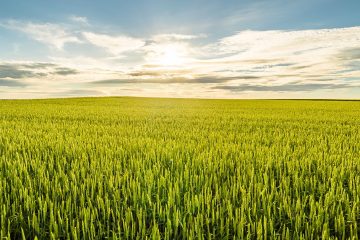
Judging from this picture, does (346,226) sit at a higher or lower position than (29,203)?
lower

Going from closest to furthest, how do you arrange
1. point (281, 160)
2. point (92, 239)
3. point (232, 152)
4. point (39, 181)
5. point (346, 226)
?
point (92, 239), point (346, 226), point (39, 181), point (281, 160), point (232, 152)

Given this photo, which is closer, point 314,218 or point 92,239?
point 92,239

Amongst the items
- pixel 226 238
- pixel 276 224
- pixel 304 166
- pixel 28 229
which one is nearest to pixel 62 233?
pixel 28 229

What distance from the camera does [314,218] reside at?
Answer: 252 centimetres

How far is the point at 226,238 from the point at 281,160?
2.63 metres

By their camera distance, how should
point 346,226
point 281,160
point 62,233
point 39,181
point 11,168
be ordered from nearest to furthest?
point 62,233, point 346,226, point 39,181, point 11,168, point 281,160

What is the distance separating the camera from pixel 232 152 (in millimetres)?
5371

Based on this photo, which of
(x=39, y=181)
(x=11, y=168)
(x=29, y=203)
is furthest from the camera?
(x=11, y=168)

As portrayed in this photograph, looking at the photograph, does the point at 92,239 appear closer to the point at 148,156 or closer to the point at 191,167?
the point at 191,167

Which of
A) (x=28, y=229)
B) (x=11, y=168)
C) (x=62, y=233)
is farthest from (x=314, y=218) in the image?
(x=11, y=168)

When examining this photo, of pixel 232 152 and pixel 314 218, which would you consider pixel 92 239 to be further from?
pixel 232 152

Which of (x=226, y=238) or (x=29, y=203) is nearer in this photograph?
(x=226, y=238)

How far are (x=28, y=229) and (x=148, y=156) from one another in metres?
2.43

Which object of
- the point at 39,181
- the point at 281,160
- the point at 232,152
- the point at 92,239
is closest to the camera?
the point at 92,239
